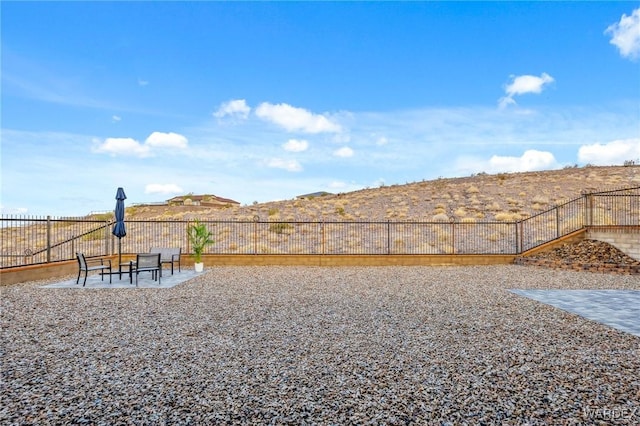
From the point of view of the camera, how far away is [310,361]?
4.68 meters

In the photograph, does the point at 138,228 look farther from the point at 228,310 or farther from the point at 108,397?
the point at 108,397

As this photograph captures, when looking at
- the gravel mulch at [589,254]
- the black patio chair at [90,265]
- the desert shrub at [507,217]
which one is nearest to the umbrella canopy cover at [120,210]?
the black patio chair at [90,265]

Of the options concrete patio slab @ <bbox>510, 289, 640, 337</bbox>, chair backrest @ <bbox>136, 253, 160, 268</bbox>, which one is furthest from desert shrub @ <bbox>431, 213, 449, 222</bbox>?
chair backrest @ <bbox>136, 253, 160, 268</bbox>

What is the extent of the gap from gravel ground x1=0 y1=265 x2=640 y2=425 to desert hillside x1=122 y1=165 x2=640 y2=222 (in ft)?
68.6

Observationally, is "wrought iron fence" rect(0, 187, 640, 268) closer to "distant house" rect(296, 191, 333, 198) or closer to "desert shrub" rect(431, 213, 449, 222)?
"desert shrub" rect(431, 213, 449, 222)

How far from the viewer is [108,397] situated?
3721 mm

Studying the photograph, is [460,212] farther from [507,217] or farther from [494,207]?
[507,217]

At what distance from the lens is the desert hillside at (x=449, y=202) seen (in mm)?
29973

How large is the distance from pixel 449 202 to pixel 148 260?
28.5m

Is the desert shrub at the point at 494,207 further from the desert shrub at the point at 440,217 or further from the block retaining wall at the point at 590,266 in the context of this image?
the block retaining wall at the point at 590,266

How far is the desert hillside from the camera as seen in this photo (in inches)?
1180

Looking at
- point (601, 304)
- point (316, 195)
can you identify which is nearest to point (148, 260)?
point (601, 304)

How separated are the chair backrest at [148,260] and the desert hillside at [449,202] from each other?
57.9ft

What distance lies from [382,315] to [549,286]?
642cm
